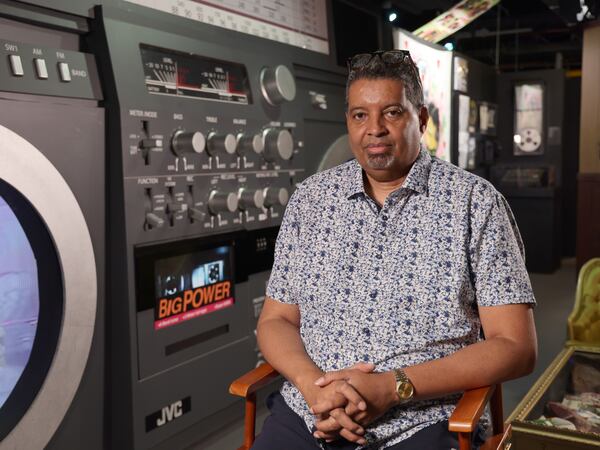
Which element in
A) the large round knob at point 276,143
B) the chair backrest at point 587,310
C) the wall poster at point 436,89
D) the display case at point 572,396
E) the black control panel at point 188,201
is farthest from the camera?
the wall poster at point 436,89

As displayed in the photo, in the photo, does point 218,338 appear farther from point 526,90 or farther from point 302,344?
point 526,90

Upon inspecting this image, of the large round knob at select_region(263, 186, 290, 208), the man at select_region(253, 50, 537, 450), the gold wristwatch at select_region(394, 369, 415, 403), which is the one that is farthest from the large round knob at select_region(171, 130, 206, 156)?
the gold wristwatch at select_region(394, 369, 415, 403)

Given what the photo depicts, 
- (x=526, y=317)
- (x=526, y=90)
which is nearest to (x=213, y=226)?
(x=526, y=317)

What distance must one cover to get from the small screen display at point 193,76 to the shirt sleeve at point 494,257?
114 centimetres

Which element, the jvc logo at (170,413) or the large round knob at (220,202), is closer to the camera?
the jvc logo at (170,413)

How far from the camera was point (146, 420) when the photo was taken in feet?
7.16

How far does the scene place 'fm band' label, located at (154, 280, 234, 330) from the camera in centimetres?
223

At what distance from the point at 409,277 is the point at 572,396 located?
890mm

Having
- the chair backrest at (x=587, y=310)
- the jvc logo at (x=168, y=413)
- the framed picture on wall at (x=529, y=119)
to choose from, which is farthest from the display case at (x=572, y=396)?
the framed picture on wall at (x=529, y=119)

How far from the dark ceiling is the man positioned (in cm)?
217

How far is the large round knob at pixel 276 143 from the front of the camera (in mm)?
2596

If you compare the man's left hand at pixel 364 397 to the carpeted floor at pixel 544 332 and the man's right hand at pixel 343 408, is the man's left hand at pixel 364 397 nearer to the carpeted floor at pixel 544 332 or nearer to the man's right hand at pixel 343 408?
the man's right hand at pixel 343 408

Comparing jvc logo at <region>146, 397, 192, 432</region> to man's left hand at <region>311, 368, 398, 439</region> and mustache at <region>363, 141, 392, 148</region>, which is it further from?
mustache at <region>363, 141, 392, 148</region>

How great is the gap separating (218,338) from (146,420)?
1.42 feet
